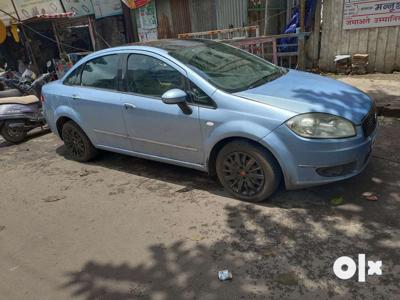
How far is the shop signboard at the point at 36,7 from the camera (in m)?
13.2

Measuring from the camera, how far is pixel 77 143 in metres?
5.31

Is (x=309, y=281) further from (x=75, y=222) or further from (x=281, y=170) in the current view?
(x=75, y=222)

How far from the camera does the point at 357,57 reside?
7852 millimetres

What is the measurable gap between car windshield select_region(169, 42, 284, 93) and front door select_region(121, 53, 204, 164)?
9.9 inches

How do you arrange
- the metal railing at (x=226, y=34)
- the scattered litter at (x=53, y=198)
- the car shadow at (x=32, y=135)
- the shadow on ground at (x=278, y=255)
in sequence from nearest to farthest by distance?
the shadow on ground at (x=278, y=255)
the scattered litter at (x=53, y=198)
the car shadow at (x=32, y=135)
the metal railing at (x=226, y=34)

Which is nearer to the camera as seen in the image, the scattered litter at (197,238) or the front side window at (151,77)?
the scattered litter at (197,238)

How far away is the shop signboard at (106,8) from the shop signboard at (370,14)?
840 centimetres

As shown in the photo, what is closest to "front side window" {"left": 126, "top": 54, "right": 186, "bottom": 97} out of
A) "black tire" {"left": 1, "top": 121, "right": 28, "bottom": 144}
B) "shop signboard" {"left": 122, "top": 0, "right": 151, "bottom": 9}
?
"black tire" {"left": 1, "top": 121, "right": 28, "bottom": 144}

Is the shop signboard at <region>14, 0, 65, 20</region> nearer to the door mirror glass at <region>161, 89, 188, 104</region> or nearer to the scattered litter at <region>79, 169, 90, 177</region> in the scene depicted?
the scattered litter at <region>79, 169, 90, 177</region>

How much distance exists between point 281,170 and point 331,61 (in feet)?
19.3

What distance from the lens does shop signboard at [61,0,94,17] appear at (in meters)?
13.1

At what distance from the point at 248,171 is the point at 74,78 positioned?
293 cm

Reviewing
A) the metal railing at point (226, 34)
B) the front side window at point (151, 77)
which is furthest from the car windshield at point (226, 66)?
the metal railing at point (226, 34)

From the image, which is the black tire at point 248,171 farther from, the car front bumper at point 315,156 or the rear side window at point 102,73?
the rear side window at point 102,73
